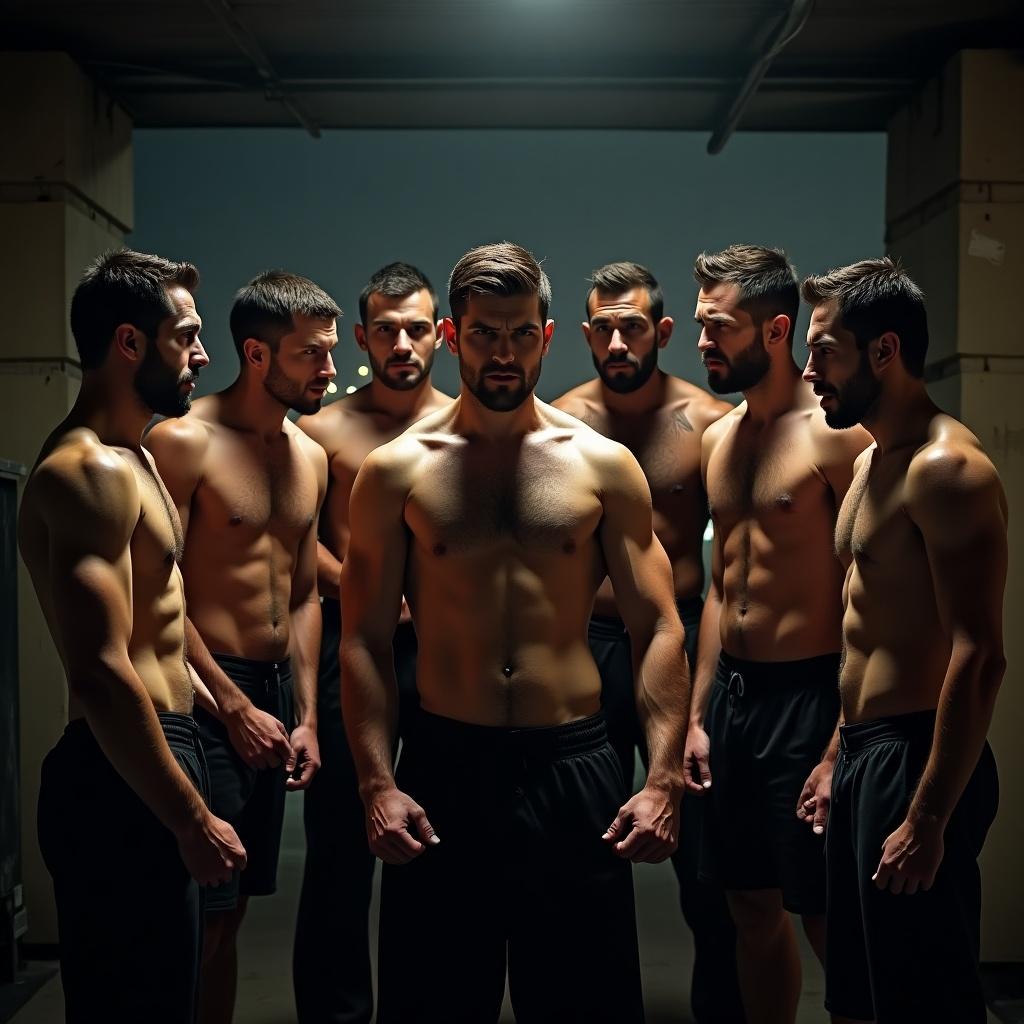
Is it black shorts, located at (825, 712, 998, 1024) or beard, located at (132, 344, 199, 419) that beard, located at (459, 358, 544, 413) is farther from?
black shorts, located at (825, 712, 998, 1024)

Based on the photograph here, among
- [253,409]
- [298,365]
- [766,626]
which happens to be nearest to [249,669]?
[253,409]

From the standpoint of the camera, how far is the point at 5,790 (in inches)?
153

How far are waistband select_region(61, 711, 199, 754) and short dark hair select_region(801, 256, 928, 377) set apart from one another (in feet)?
5.10

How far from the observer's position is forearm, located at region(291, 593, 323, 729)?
359 centimetres

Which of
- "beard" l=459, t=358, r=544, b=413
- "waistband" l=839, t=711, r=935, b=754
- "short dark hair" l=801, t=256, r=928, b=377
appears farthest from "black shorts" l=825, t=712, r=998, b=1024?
"beard" l=459, t=358, r=544, b=413

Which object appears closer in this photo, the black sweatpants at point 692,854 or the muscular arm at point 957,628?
the muscular arm at point 957,628

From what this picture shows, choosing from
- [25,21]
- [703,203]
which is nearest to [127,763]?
[25,21]

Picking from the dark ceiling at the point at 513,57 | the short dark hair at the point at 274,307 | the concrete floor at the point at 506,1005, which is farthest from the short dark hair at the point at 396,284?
the concrete floor at the point at 506,1005

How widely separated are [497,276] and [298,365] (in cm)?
114

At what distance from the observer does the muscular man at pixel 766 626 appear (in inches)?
130

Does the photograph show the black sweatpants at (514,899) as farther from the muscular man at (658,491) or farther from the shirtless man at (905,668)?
the muscular man at (658,491)

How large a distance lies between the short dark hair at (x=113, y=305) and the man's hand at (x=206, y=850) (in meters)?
0.91

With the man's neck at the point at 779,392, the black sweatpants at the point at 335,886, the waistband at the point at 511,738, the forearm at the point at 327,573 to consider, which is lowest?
the black sweatpants at the point at 335,886

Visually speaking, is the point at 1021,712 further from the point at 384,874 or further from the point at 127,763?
the point at 127,763
